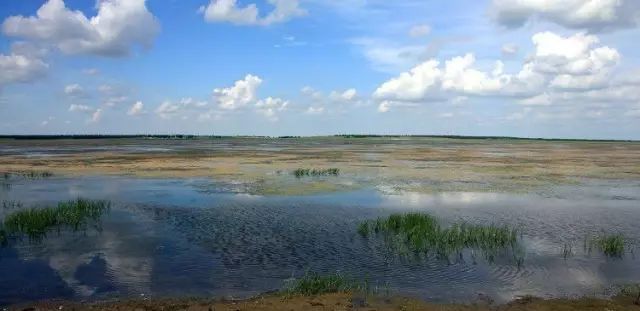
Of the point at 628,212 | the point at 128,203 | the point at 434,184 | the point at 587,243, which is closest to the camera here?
the point at 587,243

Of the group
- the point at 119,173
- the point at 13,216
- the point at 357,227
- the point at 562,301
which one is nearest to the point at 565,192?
the point at 357,227

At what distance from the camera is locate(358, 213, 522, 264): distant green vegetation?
15.5 m

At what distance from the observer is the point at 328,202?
81.1ft

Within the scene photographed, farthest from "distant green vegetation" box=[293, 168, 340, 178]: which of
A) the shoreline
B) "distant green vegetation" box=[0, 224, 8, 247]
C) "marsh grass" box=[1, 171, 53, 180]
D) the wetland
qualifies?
the shoreline

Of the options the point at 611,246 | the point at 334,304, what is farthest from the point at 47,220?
the point at 611,246

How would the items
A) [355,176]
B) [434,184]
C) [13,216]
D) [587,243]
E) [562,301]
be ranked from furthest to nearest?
1. [355,176]
2. [434,184]
3. [13,216]
4. [587,243]
5. [562,301]

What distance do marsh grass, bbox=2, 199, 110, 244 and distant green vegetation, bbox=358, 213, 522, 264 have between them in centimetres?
987

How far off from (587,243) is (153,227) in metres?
13.9

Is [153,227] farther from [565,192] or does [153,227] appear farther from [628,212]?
[565,192]

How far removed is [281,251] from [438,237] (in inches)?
183

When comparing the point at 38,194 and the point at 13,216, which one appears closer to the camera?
the point at 13,216

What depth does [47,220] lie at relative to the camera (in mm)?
18219

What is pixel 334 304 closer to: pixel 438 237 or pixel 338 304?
pixel 338 304

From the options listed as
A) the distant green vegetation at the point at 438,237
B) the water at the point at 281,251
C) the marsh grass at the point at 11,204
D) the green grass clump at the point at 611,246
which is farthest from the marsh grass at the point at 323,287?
the marsh grass at the point at 11,204
